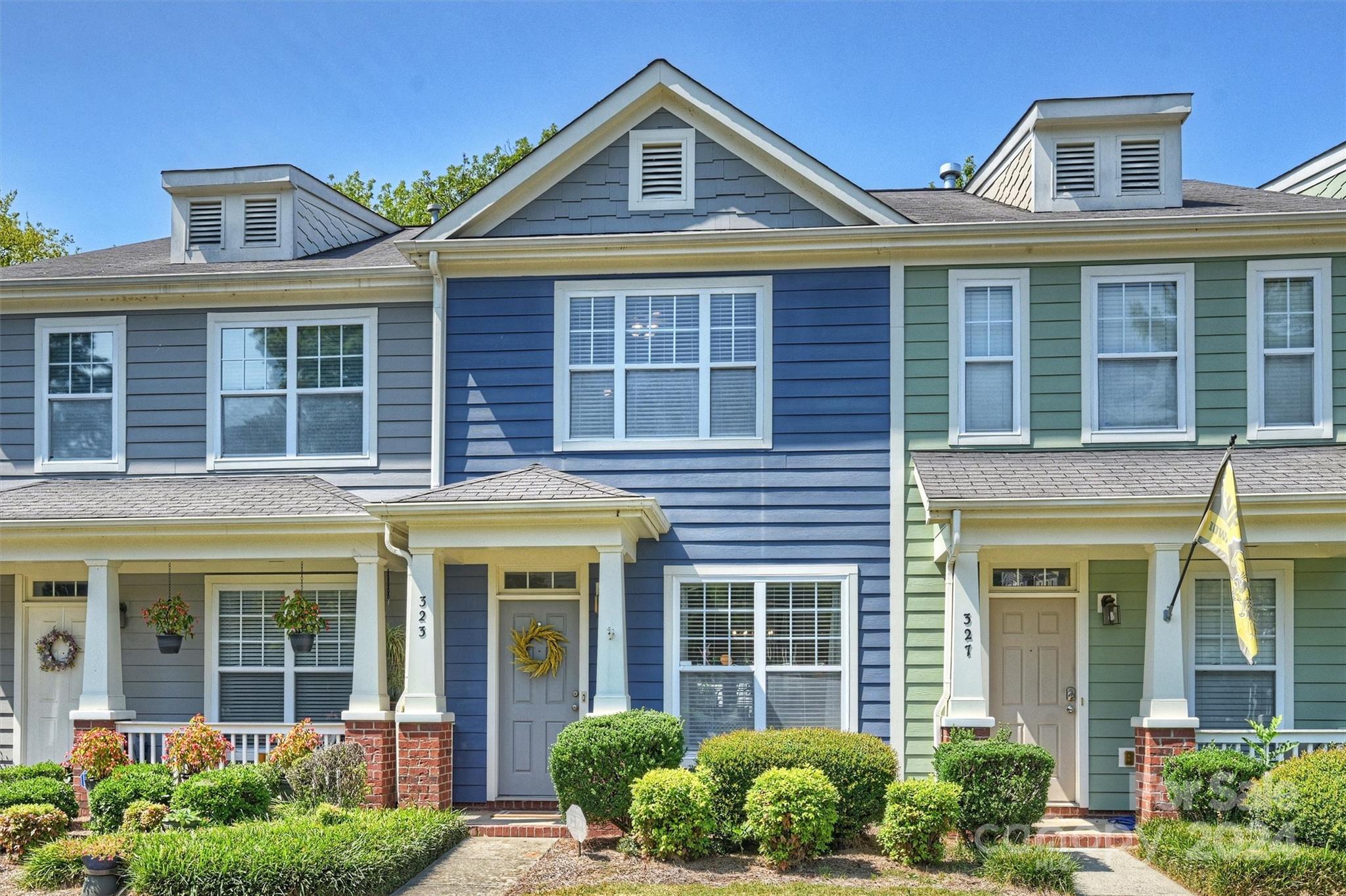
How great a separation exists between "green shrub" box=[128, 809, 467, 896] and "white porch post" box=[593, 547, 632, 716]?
240cm

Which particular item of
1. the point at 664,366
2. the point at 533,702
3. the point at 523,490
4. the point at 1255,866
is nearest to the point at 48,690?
the point at 533,702

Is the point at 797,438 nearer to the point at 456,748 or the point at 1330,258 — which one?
the point at 456,748

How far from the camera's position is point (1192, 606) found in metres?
12.1

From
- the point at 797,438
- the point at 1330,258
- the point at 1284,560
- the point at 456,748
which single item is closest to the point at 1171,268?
the point at 1330,258

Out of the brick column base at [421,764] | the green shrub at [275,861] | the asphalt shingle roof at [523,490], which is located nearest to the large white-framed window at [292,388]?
the asphalt shingle roof at [523,490]

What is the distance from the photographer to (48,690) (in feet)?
44.4

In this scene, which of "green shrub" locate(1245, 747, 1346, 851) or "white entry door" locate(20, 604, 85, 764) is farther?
"white entry door" locate(20, 604, 85, 764)

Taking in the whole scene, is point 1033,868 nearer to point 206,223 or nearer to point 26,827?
point 26,827

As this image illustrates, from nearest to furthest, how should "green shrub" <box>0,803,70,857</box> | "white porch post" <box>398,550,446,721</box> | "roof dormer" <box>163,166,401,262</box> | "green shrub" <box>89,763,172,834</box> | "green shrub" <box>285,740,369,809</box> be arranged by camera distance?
"green shrub" <box>0,803,70,857</box>, "green shrub" <box>89,763,172,834</box>, "green shrub" <box>285,740,369,809</box>, "white porch post" <box>398,550,446,721</box>, "roof dormer" <box>163,166,401,262</box>

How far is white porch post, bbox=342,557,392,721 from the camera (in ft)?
38.6

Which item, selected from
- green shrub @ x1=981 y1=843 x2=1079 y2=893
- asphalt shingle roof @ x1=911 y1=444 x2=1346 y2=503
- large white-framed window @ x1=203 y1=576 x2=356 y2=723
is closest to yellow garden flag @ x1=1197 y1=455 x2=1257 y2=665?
asphalt shingle roof @ x1=911 y1=444 x2=1346 y2=503

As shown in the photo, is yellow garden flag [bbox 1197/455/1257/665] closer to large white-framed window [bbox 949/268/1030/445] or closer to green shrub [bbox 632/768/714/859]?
large white-framed window [bbox 949/268/1030/445]

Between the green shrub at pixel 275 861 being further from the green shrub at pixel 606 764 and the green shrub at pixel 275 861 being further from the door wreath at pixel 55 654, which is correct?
the door wreath at pixel 55 654

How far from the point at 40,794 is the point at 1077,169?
458 inches
